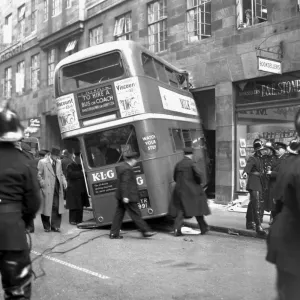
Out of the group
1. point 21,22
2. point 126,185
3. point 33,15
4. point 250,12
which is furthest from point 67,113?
point 21,22

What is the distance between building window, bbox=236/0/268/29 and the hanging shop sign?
178 centimetres

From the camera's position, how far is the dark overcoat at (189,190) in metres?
9.11

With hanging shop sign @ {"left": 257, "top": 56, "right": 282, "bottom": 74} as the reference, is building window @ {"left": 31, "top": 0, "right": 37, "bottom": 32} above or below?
above

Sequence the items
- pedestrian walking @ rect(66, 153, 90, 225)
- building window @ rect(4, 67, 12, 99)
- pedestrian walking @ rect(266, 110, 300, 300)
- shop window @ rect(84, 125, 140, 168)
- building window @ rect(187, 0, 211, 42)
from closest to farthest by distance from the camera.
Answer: pedestrian walking @ rect(266, 110, 300, 300) → shop window @ rect(84, 125, 140, 168) → pedestrian walking @ rect(66, 153, 90, 225) → building window @ rect(187, 0, 211, 42) → building window @ rect(4, 67, 12, 99)

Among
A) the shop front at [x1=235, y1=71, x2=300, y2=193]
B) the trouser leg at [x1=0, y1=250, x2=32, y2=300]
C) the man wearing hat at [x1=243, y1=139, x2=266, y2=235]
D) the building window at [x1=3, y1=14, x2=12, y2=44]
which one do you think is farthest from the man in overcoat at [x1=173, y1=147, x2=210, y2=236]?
the building window at [x1=3, y1=14, x2=12, y2=44]

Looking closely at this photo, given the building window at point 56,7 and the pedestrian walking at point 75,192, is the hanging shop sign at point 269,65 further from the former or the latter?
the building window at point 56,7

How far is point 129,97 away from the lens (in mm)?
9578

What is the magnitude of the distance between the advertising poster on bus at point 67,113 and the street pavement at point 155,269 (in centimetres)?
246

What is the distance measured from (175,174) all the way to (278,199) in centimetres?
598

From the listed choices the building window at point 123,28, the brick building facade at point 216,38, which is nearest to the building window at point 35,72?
the brick building facade at point 216,38

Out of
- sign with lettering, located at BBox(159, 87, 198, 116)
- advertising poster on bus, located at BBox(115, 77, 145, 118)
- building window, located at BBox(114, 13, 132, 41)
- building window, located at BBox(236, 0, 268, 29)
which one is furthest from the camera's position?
building window, located at BBox(114, 13, 132, 41)

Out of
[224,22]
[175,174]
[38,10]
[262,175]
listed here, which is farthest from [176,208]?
[38,10]

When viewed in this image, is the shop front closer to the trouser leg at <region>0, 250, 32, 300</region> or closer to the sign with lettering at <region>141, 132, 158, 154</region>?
the sign with lettering at <region>141, 132, 158, 154</region>

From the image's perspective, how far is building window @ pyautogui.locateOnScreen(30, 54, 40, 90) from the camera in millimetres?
24141
